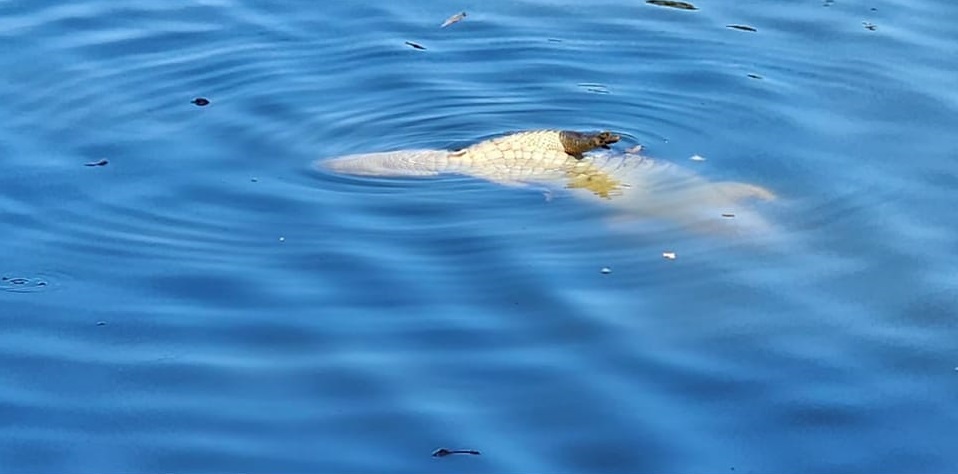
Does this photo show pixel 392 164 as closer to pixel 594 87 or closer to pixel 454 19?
pixel 594 87

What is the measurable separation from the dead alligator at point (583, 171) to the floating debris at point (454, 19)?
1552 mm

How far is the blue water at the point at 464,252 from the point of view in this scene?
14.8ft

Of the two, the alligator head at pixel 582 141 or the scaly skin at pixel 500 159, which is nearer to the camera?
the scaly skin at pixel 500 159

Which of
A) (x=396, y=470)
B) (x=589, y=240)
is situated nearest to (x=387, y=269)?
(x=589, y=240)

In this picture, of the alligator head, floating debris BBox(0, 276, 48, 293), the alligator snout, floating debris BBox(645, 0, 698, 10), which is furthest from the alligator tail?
floating debris BBox(645, 0, 698, 10)

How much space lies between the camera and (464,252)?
5.63 meters

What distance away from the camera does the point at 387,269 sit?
5.48 meters

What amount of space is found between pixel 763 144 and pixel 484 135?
1.29m

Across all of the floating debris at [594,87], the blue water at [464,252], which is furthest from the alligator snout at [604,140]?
the floating debris at [594,87]

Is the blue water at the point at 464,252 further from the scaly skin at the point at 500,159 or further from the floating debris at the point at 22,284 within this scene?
the scaly skin at the point at 500,159

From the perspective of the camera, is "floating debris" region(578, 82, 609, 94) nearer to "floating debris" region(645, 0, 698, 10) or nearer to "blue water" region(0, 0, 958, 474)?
"blue water" region(0, 0, 958, 474)

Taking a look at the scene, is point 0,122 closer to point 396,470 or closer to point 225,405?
point 225,405

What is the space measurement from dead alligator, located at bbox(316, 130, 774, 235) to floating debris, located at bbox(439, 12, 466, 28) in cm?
155

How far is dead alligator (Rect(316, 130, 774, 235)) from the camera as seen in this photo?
6.08 m
